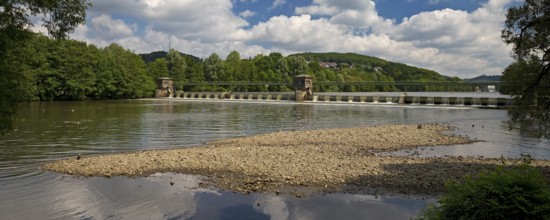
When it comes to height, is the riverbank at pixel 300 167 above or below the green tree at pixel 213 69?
below

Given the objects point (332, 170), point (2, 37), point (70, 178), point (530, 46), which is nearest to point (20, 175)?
point (70, 178)

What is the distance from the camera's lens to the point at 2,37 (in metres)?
9.09

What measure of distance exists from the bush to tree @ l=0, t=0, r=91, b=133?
30.4ft

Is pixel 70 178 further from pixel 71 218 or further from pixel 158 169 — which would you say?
pixel 71 218

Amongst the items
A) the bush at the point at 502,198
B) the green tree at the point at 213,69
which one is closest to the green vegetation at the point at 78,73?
the green tree at the point at 213,69

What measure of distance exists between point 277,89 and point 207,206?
378 ft

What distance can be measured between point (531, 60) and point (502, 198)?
1090 centimetres

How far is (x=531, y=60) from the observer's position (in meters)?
14.1

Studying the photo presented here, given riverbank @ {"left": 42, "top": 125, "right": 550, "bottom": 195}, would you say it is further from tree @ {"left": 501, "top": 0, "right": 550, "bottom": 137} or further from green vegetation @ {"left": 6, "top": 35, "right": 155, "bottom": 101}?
green vegetation @ {"left": 6, "top": 35, "right": 155, "bottom": 101}

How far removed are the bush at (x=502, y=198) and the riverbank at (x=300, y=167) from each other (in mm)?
6384

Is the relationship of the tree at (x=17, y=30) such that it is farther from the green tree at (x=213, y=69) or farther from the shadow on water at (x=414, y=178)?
the green tree at (x=213, y=69)

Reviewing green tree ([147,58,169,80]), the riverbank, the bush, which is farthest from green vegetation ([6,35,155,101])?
the bush

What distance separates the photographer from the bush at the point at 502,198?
520 cm

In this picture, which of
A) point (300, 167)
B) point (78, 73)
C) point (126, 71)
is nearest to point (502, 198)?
point (300, 167)
